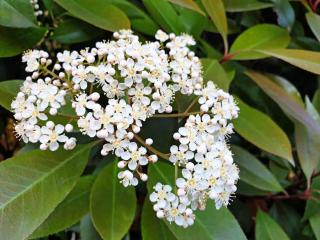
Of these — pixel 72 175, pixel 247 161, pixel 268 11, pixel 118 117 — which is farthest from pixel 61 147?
pixel 268 11

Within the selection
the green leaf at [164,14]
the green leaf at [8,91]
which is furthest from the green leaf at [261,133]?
the green leaf at [8,91]

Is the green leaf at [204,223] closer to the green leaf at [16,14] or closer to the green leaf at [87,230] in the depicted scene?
the green leaf at [87,230]

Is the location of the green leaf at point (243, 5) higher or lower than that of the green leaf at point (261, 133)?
higher

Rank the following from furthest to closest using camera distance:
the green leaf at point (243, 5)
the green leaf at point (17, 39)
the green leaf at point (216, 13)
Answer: the green leaf at point (243, 5) → the green leaf at point (216, 13) → the green leaf at point (17, 39)

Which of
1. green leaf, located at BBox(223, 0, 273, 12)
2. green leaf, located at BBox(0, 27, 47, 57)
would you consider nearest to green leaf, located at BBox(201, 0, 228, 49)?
green leaf, located at BBox(223, 0, 273, 12)

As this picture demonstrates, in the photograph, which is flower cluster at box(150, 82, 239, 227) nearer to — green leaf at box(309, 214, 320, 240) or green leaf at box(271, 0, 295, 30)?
green leaf at box(309, 214, 320, 240)
